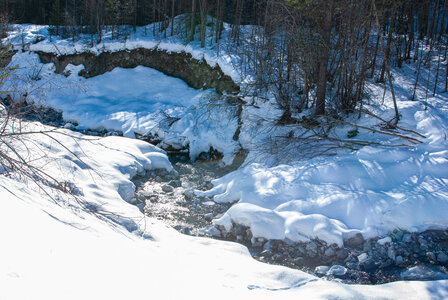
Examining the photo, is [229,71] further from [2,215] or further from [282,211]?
[2,215]

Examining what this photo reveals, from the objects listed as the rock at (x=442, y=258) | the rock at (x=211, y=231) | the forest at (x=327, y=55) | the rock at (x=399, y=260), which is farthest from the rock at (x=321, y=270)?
the forest at (x=327, y=55)

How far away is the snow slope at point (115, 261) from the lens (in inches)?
118

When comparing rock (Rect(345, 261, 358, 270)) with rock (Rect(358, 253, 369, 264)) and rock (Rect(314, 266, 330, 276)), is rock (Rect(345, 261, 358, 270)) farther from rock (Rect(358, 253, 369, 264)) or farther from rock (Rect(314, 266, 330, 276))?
rock (Rect(314, 266, 330, 276))

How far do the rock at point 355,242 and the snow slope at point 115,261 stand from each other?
4.77 feet

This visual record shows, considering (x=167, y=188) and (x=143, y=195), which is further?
(x=167, y=188)

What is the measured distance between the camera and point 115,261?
3.96m

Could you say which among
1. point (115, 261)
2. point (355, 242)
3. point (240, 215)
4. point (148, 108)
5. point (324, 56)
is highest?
point (324, 56)

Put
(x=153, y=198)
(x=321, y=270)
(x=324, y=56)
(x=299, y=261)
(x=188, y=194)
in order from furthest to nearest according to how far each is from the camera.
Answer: (x=324, y=56) < (x=188, y=194) < (x=153, y=198) < (x=299, y=261) < (x=321, y=270)

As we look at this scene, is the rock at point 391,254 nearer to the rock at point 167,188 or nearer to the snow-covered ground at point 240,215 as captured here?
the snow-covered ground at point 240,215

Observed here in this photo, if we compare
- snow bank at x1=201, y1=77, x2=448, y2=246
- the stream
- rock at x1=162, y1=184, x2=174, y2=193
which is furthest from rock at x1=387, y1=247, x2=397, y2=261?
rock at x1=162, y1=184, x2=174, y2=193

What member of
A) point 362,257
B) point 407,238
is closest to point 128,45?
point 362,257

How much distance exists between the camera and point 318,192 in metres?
7.73

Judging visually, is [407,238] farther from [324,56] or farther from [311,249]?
[324,56]

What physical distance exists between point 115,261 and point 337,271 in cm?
380
